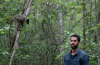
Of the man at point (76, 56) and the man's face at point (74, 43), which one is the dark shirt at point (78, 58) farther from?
the man's face at point (74, 43)

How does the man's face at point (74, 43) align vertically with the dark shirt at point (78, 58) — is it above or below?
above

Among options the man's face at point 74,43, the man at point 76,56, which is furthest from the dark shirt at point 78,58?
the man's face at point 74,43

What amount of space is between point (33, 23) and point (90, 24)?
142 inches

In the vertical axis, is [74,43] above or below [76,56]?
above

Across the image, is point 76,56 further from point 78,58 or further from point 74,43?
point 74,43

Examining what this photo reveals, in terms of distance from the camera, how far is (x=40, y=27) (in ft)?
28.1

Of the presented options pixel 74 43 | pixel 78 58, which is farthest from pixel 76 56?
pixel 74 43

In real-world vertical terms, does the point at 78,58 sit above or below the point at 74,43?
below

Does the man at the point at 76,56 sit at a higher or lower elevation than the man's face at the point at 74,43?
lower

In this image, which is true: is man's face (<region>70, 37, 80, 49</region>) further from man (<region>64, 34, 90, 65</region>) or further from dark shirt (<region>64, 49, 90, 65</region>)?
dark shirt (<region>64, 49, 90, 65</region>)

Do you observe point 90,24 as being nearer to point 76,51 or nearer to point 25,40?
point 25,40

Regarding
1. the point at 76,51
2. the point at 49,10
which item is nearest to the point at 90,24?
the point at 49,10

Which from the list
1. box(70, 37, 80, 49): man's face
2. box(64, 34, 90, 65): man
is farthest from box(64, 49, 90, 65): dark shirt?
box(70, 37, 80, 49): man's face

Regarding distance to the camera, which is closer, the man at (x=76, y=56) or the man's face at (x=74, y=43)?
the man at (x=76, y=56)
